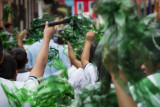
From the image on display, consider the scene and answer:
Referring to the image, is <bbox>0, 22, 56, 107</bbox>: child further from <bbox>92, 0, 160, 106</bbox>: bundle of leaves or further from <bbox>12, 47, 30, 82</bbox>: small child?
<bbox>12, 47, 30, 82</bbox>: small child

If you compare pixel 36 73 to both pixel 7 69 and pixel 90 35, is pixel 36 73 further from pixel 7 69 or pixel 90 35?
pixel 90 35

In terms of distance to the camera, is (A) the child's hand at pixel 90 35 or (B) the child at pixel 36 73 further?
(A) the child's hand at pixel 90 35

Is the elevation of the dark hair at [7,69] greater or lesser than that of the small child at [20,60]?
greater

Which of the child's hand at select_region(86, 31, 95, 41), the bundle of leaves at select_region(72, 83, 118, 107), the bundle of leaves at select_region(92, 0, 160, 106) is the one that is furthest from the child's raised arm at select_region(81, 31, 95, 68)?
the bundle of leaves at select_region(92, 0, 160, 106)

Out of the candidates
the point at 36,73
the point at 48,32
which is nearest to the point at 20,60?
the point at 48,32

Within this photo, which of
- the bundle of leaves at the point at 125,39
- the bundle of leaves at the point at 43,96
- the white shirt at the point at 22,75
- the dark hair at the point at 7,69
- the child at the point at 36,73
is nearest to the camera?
the bundle of leaves at the point at 125,39

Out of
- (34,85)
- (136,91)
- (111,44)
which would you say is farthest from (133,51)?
(34,85)

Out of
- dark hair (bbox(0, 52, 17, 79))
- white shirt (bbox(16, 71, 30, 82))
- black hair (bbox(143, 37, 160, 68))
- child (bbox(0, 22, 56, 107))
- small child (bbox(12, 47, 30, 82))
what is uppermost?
black hair (bbox(143, 37, 160, 68))

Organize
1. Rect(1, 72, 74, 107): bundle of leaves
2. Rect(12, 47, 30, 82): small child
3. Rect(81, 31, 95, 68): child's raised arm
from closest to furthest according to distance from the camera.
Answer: Rect(1, 72, 74, 107): bundle of leaves → Rect(81, 31, 95, 68): child's raised arm → Rect(12, 47, 30, 82): small child

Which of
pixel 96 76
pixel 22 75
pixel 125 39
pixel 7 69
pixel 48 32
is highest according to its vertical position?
pixel 125 39

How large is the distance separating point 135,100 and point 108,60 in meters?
0.24

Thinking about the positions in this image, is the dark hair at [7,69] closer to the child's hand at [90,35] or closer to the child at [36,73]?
the child at [36,73]

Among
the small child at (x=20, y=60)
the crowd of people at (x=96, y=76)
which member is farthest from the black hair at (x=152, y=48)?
the small child at (x=20, y=60)

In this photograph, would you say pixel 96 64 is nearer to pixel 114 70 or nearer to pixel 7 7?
pixel 114 70
